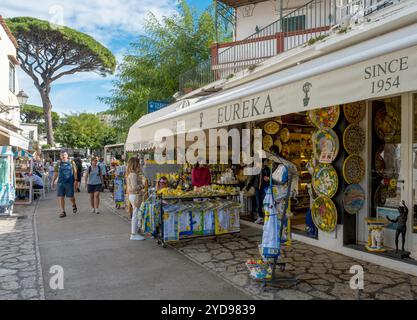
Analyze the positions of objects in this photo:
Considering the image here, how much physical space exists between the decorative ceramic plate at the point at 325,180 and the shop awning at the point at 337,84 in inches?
93.4

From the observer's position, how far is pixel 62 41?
31516 millimetres

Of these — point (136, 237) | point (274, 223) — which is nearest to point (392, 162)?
point (274, 223)

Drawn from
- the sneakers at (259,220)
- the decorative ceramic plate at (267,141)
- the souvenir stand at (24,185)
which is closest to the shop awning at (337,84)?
the sneakers at (259,220)

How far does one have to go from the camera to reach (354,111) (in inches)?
245

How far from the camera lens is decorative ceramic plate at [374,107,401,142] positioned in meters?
6.05

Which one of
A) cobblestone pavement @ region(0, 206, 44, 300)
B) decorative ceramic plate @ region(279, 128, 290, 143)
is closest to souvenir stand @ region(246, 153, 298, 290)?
cobblestone pavement @ region(0, 206, 44, 300)

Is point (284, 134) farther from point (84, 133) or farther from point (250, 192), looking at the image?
point (84, 133)

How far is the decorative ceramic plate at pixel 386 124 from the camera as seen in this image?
19.9 feet

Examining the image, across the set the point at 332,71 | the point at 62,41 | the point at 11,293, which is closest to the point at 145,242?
the point at 11,293

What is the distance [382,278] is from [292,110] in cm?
283

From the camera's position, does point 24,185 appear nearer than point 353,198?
No

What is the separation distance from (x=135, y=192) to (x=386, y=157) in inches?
196

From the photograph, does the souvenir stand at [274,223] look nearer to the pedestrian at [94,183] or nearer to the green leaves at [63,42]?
the pedestrian at [94,183]
